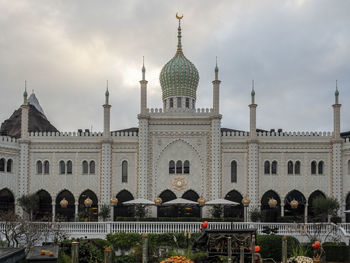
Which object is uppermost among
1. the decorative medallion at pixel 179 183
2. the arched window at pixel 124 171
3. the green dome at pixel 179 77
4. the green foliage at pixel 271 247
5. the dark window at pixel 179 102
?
the green dome at pixel 179 77

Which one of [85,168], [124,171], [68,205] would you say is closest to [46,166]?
[85,168]

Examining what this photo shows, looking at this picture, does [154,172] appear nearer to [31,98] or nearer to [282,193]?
[282,193]

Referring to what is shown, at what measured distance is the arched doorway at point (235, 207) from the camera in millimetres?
41375

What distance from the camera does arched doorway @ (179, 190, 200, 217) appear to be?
41.5 meters

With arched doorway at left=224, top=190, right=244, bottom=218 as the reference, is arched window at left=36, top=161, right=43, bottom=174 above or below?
above

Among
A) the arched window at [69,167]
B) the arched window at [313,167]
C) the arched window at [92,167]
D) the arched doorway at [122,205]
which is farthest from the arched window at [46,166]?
the arched window at [313,167]

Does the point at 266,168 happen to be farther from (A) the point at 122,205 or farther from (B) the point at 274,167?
(A) the point at 122,205

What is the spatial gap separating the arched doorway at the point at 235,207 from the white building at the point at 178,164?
91 millimetres

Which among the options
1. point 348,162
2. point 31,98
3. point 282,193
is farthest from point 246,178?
point 31,98

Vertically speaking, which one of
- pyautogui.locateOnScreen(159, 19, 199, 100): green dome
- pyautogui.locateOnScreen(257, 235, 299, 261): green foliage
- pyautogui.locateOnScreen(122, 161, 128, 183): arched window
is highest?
pyautogui.locateOnScreen(159, 19, 199, 100): green dome

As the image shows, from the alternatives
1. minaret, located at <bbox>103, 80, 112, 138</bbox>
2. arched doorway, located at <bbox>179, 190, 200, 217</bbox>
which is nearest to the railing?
arched doorway, located at <bbox>179, 190, 200, 217</bbox>

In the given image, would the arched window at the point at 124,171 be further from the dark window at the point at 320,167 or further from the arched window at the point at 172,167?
the dark window at the point at 320,167

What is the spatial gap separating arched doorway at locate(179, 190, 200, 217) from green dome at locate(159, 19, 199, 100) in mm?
9654

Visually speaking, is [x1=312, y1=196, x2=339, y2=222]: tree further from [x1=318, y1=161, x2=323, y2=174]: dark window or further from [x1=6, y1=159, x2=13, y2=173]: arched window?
[x1=6, y1=159, x2=13, y2=173]: arched window
